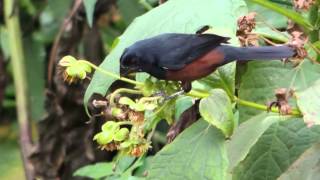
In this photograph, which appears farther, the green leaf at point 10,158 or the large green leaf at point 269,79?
the green leaf at point 10,158

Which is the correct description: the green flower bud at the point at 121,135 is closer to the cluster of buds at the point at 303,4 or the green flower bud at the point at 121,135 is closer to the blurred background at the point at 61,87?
the cluster of buds at the point at 303,4

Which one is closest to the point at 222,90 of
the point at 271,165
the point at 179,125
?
the point at 271,165

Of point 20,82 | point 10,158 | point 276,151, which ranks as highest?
point 276,151

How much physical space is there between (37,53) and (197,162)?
188 cm

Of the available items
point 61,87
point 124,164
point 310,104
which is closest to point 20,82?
point 61,87

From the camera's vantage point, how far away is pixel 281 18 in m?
1.30

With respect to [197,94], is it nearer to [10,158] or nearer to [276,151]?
[276,151]

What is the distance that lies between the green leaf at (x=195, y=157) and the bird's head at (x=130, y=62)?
0.34 ft

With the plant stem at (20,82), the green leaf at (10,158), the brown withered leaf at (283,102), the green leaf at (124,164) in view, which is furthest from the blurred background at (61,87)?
the brown withered leaf at (283,102)

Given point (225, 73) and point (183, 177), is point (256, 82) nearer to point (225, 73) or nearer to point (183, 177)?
point (225, 73)

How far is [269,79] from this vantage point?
40.2 inches

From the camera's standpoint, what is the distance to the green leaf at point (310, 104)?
822 mm

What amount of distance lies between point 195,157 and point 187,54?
132 mm

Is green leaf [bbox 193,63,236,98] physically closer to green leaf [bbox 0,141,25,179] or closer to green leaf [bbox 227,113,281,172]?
green leaf [bbox 227,113,281,172]
